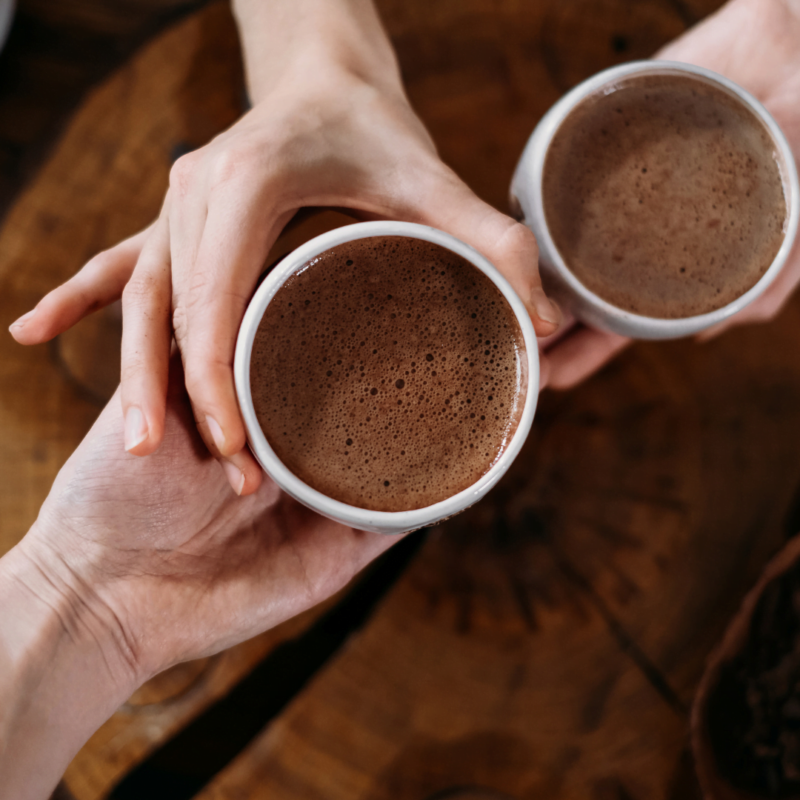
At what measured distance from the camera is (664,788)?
1070 mm

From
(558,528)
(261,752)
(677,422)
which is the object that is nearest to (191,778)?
(261,752)

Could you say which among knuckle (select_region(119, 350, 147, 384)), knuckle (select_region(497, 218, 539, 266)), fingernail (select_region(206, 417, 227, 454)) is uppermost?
knuckle (select_region(119, 350, 147, 384))

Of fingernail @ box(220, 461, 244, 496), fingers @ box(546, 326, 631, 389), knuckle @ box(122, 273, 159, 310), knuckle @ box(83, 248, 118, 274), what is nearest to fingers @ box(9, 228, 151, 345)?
knuckle @ box(83, 248, 118, 274)

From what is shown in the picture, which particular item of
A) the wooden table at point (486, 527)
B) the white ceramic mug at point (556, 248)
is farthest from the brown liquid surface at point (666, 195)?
the wooden table at point (486, 527)

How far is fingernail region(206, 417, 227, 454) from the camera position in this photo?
2.07 feet

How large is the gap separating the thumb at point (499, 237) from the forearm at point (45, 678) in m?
0.62

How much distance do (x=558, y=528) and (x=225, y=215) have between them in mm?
738

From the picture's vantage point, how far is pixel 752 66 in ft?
3.68

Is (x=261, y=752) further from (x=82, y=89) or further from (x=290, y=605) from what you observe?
(x=82, y=89)

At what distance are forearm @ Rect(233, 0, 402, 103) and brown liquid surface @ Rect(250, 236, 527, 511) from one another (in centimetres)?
33

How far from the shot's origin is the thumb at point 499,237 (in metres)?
0.70

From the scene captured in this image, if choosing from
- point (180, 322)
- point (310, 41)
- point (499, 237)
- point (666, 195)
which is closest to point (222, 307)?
point (180, 322)

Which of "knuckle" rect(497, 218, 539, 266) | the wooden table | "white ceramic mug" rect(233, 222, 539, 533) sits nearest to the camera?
"white ceramic mug" rect(233, 222, 539, 533)

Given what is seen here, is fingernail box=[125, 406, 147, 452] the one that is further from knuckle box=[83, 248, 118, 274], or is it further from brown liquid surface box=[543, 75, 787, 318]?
brown liquid surface box=[543, 75, 787, 318]
